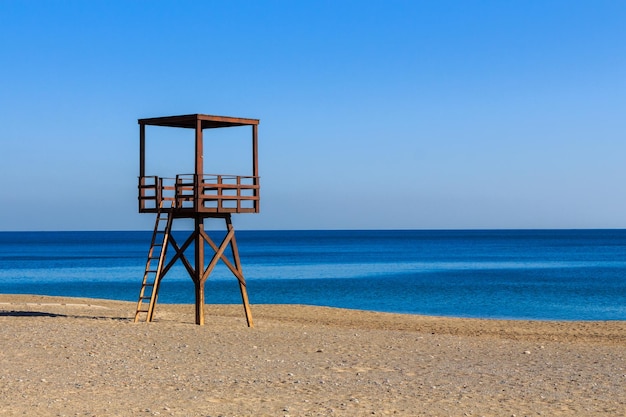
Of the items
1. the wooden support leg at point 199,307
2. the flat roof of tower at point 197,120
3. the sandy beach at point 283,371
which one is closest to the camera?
the sandy beach at point 283,371

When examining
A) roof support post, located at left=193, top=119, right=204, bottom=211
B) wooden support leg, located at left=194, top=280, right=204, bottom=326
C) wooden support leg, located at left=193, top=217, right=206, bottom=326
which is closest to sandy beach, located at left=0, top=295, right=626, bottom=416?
wooden support leg, located at left=194, top=280, right=204, bottom=326

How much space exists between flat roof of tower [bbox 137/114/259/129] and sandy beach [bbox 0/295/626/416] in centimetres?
553

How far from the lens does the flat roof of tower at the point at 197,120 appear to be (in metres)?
22.7

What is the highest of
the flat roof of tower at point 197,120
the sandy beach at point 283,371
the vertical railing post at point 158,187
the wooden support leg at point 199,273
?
the flat roof of tower at point 197,120

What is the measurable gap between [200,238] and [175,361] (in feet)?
25.8

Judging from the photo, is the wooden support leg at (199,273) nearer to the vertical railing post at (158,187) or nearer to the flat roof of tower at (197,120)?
the vertical railing post at (158,187)

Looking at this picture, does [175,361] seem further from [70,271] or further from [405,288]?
[70,271]

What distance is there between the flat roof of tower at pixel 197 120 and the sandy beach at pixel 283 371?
5.53m

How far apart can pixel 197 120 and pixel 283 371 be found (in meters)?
9.27

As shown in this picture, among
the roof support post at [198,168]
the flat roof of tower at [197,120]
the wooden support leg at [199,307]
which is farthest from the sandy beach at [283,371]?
the flat roof of tower at [197,120]

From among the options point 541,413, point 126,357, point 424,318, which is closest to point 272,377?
point 126,357

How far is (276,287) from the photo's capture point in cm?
5878

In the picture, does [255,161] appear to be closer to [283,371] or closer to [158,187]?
[158,187]

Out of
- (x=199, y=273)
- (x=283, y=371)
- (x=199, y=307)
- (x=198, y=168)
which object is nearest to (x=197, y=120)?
(x=198, y=168)
